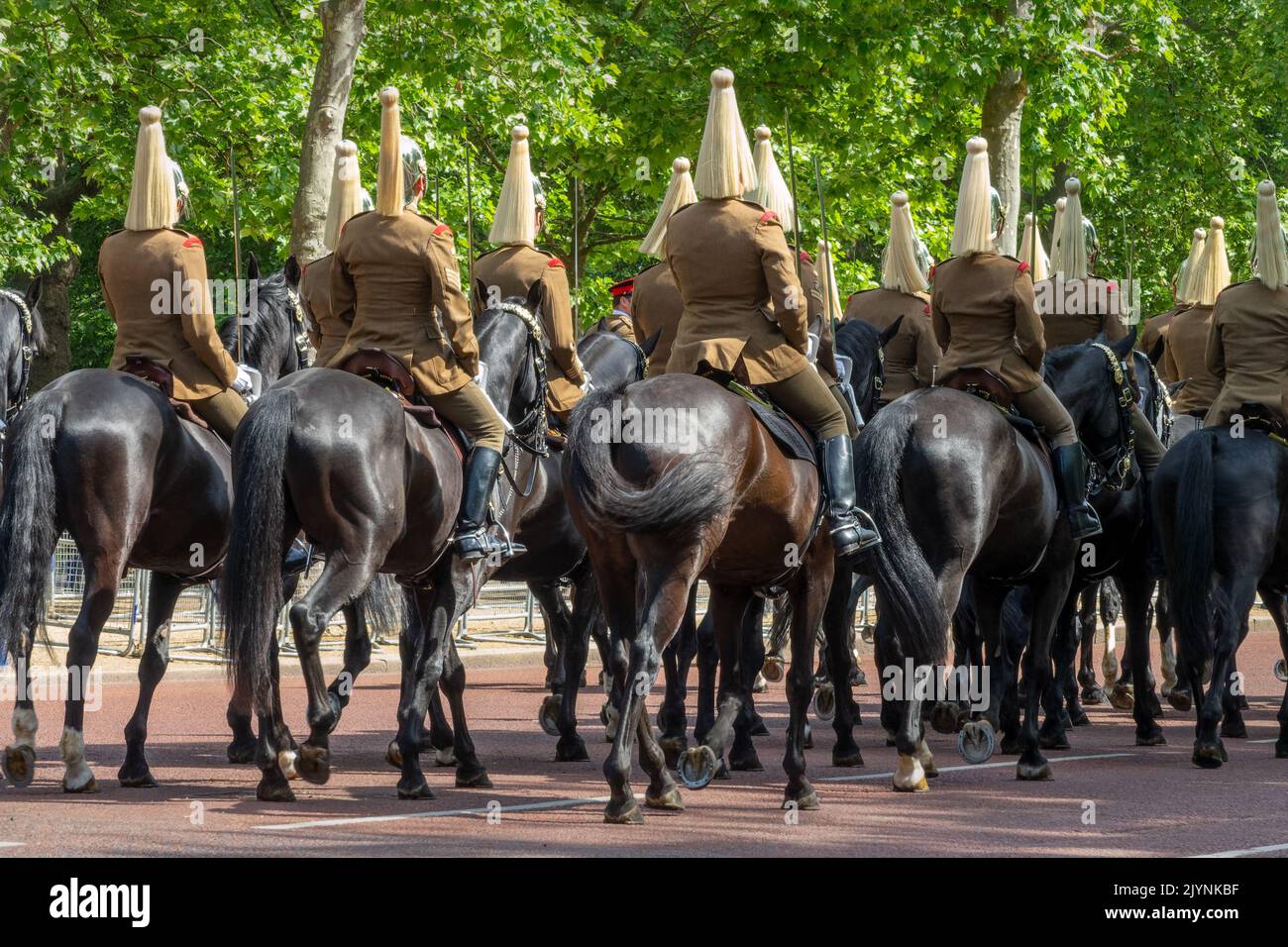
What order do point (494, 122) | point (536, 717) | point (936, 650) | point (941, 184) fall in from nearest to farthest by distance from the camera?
point (936, 650), point (536, 717), point (494, 122), point (941, 184)

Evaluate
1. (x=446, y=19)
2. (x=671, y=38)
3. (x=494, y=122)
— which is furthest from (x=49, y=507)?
(x=671, y=38)

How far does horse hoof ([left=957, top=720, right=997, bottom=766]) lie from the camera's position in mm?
10195

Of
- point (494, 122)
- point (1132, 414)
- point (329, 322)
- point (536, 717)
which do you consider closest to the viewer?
point (329, 322)

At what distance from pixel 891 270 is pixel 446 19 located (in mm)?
8494

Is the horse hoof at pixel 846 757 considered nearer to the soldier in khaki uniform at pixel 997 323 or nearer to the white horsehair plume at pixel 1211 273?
the soldier in khaki uniform at pixel 997 323

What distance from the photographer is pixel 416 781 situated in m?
8.95

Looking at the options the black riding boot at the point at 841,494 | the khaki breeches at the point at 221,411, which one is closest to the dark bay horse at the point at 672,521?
the black riding boot at the point at 841,494

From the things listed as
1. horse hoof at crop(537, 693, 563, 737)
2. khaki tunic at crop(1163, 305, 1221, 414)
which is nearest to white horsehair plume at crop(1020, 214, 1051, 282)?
khaki tunic at crop(1163, 305, 1221, 414)

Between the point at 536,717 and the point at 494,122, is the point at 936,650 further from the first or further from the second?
the point at 494,122

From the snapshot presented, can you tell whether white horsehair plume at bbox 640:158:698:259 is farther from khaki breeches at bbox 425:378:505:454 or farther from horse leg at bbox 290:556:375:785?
horse leg at bbox 290:556:375:785

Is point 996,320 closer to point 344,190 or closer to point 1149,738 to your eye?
point 1149,738

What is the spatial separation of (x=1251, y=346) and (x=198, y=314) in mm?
6064

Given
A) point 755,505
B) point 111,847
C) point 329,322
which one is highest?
point 329,322

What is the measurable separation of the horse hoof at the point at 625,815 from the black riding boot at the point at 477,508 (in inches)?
70.9
